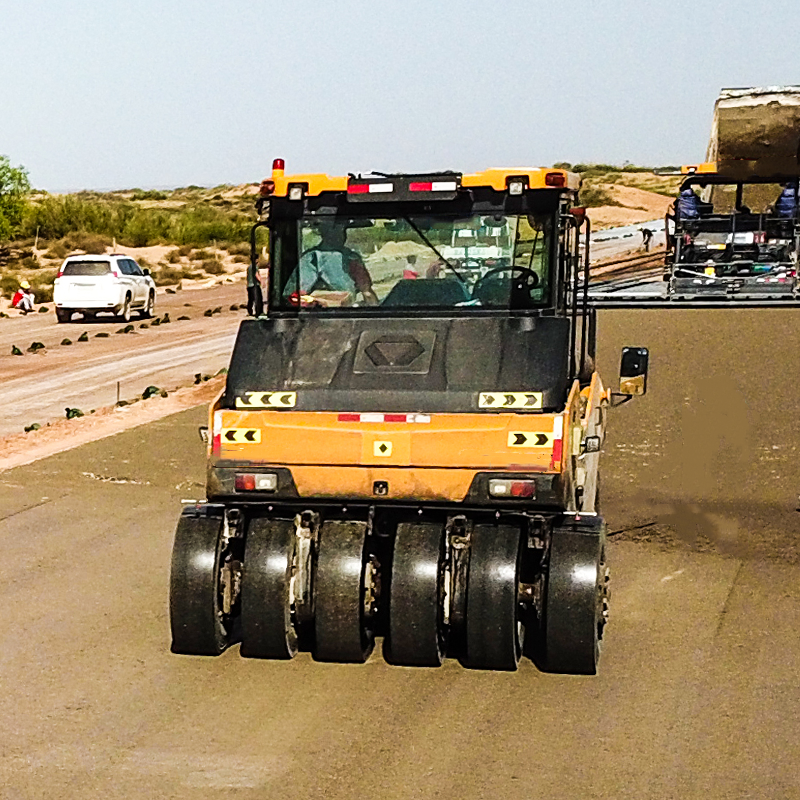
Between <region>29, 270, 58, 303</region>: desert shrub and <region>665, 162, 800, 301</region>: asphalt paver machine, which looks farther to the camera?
<region>29, 270, 58, 303</region>: desert shrub

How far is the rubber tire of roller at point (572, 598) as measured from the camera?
682cm

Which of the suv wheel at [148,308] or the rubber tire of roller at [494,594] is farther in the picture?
the suv wheel at [148,308]

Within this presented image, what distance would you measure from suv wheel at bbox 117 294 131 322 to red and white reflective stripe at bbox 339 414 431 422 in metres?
26.9

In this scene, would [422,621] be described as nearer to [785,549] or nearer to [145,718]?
[145,718]

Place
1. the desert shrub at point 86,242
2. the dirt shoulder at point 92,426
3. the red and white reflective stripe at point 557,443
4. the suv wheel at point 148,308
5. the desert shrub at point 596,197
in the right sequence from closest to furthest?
1. the red and white reflective stripe at point 557,443
2. the dirt shoulder at point 92,426
3. the suv wheel at point 148,308
4. the desert shrub at point 86,242
5. the desert shrub at point 596,197

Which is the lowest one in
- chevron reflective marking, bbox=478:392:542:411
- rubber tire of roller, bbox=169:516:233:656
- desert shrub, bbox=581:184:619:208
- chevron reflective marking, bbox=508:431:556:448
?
rubber tire of roller, bbox=169:516:233:656

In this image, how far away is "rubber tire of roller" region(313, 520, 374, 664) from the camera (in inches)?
273

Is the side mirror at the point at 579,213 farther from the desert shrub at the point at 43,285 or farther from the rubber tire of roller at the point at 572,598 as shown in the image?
the desert shrub at the point at 43,285

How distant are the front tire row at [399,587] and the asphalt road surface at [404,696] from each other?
0.55ft

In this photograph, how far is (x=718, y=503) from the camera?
11.9m

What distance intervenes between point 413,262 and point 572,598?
2.22 meters

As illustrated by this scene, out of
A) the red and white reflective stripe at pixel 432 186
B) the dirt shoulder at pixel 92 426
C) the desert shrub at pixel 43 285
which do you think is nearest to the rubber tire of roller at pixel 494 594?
the red and white reflective stripe at pixel 432 186

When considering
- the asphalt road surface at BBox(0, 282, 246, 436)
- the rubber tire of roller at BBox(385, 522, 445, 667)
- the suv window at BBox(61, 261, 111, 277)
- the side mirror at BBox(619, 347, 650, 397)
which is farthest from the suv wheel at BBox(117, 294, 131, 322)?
the rubber tire of roller at BBox(385, 522, 445, 667)

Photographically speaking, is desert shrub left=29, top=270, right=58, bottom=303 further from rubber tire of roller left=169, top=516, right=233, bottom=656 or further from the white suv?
rubber tire of roller left=169, top=516, right=233, bottom=656
